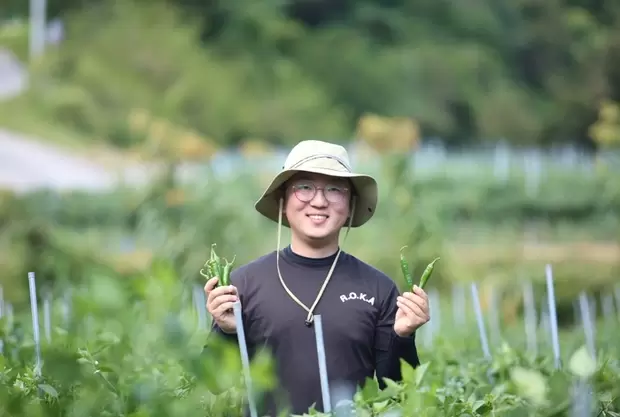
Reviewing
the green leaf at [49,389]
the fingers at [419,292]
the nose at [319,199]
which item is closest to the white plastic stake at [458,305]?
the nose at [319,199]

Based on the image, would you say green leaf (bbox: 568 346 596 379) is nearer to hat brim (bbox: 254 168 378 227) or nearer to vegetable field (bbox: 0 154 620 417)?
vegetable field (bbox: 0 154 620 417)

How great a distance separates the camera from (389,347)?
1586 mm

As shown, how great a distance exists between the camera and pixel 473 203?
Result: 9.81 meters

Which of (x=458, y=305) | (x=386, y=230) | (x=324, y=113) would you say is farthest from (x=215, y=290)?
(x=324, y=113)

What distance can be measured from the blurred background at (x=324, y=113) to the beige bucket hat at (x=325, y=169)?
5465mm

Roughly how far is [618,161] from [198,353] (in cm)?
978

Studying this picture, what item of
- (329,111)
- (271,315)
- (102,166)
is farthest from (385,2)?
(271,315)

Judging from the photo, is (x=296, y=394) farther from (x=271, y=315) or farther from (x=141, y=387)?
(x=141, y=387)

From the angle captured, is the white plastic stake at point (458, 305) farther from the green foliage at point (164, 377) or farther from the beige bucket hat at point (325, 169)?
the green foliage at point (164, 377)

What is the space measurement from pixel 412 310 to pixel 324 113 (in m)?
8.81

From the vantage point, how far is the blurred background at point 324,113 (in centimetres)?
868

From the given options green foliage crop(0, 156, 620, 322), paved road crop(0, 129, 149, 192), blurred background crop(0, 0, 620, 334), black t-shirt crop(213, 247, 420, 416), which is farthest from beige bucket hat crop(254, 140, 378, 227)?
paved road crop(0, 129, 149, 192)

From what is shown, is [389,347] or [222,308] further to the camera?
[389,347]

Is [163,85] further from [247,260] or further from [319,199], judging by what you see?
[319,199]
